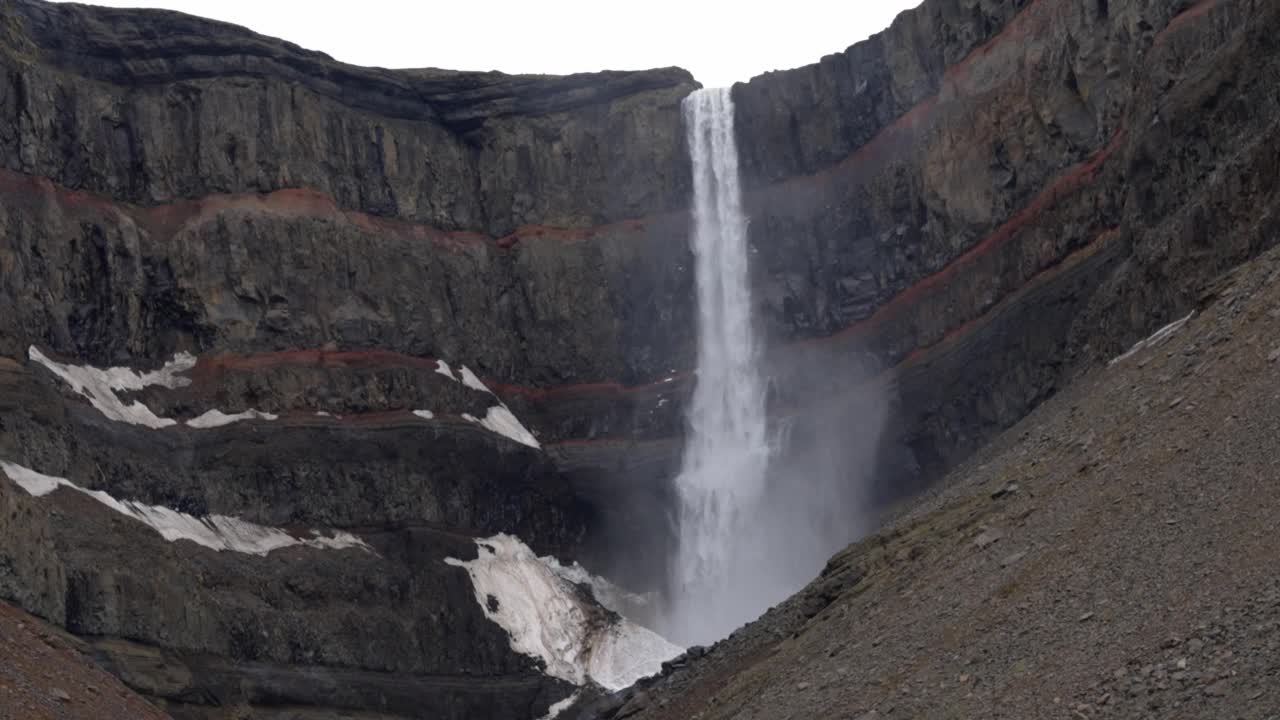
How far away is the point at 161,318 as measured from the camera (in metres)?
60.9

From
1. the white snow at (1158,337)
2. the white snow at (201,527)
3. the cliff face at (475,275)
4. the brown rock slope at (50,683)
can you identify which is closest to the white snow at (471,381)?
the cliff face at (475,275)

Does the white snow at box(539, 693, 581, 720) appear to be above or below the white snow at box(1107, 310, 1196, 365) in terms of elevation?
below

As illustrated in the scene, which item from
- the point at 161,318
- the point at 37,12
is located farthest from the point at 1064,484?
the point at 37,12

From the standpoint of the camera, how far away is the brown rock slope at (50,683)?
109 feet

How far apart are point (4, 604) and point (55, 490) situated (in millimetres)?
10834

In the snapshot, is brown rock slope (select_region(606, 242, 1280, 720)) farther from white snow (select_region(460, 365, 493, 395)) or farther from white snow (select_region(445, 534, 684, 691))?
white snow (select_region(460, 365, 493, 395))

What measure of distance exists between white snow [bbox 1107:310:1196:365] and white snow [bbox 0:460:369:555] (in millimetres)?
28698

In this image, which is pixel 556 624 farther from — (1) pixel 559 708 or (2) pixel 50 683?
(2) pixel 50 683

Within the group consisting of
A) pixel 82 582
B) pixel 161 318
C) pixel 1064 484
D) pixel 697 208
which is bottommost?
pixel 1064 484

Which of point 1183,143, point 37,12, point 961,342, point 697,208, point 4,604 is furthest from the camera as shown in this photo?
point 697,208

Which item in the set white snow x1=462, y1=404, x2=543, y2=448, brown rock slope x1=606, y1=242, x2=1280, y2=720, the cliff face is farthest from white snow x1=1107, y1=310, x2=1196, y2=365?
white snow x1=462, y1=404, x2=543, y2=448

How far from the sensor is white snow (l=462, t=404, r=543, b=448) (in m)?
67.3

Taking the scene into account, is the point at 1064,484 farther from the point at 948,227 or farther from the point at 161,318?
the point at 161,318

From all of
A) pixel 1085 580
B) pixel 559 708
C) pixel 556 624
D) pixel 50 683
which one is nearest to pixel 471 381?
pixel 556 624
